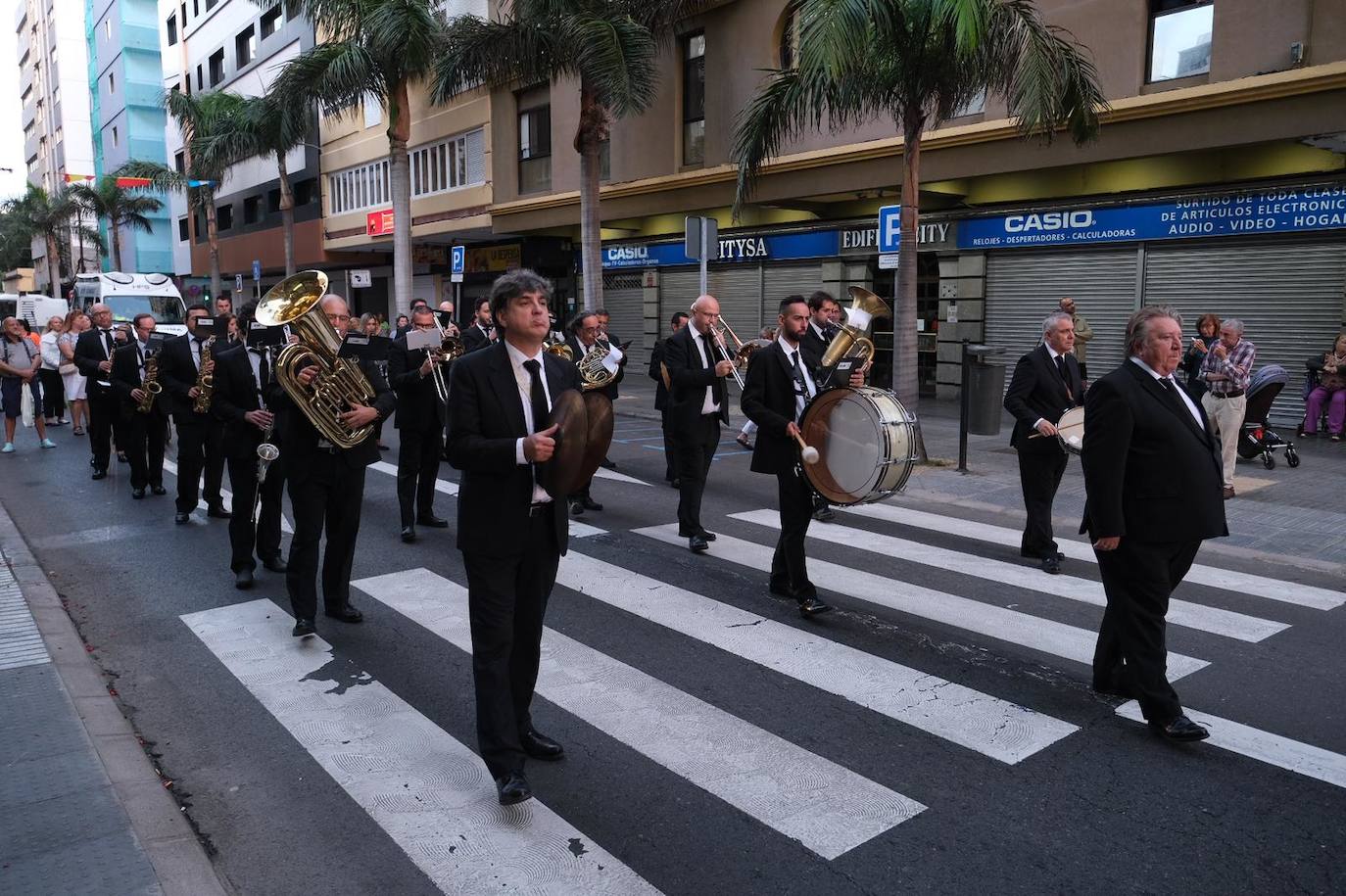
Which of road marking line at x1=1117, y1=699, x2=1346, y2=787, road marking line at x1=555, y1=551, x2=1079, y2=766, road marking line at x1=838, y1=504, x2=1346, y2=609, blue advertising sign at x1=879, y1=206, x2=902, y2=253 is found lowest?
road marking line at x1=838, y1=504, x2=1346, y2=609

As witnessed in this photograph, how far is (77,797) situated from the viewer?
3.86m

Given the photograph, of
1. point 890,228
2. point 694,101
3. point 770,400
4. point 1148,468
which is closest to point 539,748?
point 1148,468

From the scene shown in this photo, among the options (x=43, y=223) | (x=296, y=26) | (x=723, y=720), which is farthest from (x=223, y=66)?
(x=723, y=720)

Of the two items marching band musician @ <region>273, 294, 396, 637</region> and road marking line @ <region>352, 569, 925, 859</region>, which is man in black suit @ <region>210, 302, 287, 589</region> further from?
road marking line @ <region>352, 569, 925, 859</region>

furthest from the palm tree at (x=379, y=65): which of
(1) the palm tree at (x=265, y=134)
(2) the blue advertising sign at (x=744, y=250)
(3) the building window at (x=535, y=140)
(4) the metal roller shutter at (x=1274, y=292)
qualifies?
(4) the metal roller shutter at (x=1274, y=292)

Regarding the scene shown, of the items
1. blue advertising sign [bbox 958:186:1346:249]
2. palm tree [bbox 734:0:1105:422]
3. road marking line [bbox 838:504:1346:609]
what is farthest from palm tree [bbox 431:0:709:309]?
road marking line [bbox 838:504:1346:609]

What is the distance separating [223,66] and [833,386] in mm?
50697

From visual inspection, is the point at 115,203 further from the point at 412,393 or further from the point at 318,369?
the point at 318,369

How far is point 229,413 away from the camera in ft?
23.3

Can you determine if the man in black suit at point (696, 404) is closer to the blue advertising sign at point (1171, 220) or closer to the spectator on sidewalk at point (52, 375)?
the blue advertising sign at point (1171, 220)

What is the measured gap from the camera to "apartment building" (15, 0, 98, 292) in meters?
78.9

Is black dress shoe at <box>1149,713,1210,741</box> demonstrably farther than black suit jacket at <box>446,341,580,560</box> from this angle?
Yes

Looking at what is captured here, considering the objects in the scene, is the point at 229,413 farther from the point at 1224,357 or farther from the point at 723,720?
the point at 1224,357

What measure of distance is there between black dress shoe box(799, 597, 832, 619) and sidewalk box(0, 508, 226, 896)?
3.69 meters
